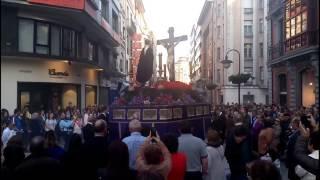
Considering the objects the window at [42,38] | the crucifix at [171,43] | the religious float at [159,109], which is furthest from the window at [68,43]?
the religious float at [159,109]

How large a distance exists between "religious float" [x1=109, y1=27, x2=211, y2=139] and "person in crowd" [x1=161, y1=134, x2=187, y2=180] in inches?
240

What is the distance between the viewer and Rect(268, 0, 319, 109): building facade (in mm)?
25781

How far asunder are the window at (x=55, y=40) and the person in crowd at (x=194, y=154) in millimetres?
19405

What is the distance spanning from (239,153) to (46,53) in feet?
61.5

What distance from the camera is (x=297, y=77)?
29.2 meters

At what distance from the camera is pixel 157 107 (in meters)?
14.0

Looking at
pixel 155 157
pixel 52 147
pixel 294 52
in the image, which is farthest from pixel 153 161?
pixel 294 52

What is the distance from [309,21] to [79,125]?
15.0 metres

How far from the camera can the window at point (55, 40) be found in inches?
1004

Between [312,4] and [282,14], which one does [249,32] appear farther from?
[312,4]

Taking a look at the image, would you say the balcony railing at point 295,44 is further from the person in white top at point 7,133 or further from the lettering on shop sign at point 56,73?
the person in white top at point 7,133

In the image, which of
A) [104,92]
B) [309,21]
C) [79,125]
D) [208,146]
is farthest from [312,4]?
[208,146]

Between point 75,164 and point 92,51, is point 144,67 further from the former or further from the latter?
point 92,51

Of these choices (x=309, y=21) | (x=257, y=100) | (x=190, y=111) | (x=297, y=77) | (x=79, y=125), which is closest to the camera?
(x=190, y=111)
